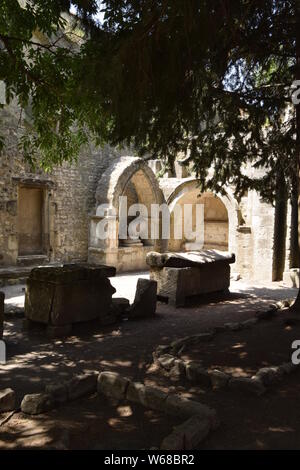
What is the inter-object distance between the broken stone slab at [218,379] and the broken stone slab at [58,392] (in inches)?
57.8

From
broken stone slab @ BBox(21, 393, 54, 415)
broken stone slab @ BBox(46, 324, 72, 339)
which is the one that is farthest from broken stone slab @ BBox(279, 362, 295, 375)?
broken stone slab @ BBox(46, 324, 72, 339)

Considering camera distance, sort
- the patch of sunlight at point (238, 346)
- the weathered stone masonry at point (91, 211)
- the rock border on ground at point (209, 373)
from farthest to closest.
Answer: the weathered stone masonry at point (91, 211) → the patch of sunlight at point (238, 346) → the rock border on ground at point (209, 373)

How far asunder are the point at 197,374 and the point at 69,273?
292 cm

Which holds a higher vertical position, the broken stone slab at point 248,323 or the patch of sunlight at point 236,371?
the patch of sunlight at point 236,371

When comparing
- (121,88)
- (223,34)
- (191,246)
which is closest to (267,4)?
(223,34)

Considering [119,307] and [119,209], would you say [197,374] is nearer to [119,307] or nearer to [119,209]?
[119,307]

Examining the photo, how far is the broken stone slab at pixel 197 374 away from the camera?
163 inches

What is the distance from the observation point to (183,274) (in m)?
8.63

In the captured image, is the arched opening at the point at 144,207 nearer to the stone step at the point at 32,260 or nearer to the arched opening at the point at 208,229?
the arched opening at the point at 208,229

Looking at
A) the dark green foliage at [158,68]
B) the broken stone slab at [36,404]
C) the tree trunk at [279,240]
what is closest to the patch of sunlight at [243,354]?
the broken stone slab at [36,404]

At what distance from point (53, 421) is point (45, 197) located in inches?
405

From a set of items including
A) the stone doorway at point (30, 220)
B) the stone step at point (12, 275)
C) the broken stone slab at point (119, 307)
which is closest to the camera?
the broken stone slab at point (119, 307)

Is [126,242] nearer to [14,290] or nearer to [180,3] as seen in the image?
[14,290]

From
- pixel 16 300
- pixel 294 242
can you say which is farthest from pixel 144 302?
pixel 294 242
